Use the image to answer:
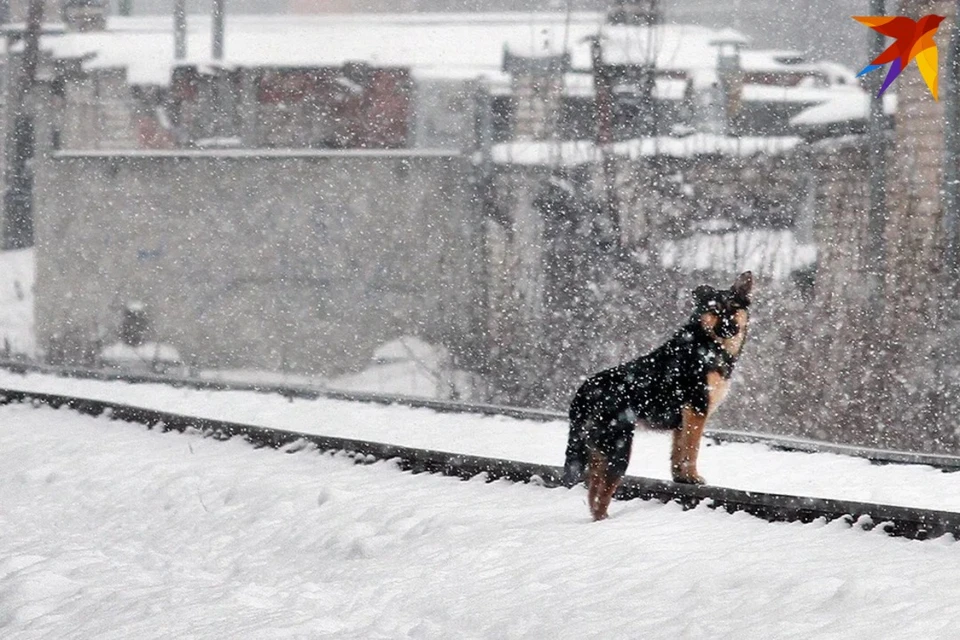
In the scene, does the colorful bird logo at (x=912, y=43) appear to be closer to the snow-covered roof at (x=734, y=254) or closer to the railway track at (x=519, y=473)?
the railway track at (x=519, y=473)

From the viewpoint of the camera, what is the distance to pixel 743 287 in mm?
→ 6422

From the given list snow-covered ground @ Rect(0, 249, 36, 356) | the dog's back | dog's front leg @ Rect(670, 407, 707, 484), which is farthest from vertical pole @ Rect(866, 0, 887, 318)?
snow-covered ground @ Rect(0, 249, 36, 356)

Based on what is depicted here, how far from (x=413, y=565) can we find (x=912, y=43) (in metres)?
3.22

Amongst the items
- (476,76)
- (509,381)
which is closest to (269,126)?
(476,76)

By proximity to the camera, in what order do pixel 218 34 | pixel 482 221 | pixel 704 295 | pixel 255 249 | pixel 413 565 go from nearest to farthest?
pixel 413 565, pixel 704 295, pixel 482 221, pixel 255 249, pixel 218 34

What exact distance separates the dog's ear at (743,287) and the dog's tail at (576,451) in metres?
0.95

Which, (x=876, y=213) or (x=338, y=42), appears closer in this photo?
(x=876, y=213)

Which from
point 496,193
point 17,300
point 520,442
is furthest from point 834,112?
point 17,300

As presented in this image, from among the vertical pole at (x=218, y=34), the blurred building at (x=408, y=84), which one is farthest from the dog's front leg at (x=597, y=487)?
the vertical pole at (x=218, y=34)

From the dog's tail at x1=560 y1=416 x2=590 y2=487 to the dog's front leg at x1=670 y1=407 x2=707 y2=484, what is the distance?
515 millimetres

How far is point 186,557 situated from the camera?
22.8ft

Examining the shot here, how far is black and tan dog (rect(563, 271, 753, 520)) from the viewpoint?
6.23m

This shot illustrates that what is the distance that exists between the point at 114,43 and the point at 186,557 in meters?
27.8

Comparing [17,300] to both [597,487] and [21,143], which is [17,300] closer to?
[21,143]
